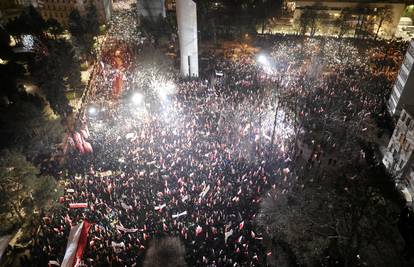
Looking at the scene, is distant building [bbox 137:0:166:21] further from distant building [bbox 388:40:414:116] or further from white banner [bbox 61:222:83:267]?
white banner [bbox 61:222:83:267]

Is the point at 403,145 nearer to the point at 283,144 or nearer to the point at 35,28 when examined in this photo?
the point at 283,144

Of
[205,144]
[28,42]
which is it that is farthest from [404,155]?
[28,42]

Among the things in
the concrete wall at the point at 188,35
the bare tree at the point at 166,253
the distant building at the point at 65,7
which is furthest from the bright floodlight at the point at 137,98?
the distant building at the point at 65,7

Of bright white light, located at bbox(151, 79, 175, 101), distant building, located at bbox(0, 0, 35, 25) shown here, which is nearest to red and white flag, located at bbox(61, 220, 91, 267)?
bright white light, located at bbox(151, 79, 175, 101)

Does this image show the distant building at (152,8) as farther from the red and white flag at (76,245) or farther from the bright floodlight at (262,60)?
the red and white flag at (76,245)

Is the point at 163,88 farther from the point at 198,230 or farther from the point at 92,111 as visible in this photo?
the point at 198,230

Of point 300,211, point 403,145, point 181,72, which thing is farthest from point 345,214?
point 181,72
